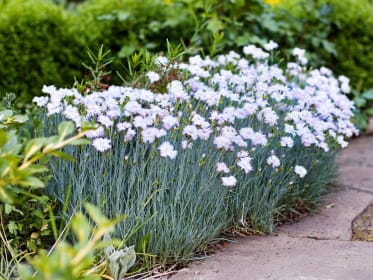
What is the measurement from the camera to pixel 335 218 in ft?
11.2

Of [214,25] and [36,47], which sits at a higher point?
[214,25]

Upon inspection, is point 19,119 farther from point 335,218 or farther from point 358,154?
point 358,154

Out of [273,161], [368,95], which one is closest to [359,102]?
[368,95]

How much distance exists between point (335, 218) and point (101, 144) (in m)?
1.40

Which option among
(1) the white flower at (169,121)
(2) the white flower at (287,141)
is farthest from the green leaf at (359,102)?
(1) the white flower at (169,121)

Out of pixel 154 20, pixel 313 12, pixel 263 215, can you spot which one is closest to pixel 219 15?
pixel 154 20

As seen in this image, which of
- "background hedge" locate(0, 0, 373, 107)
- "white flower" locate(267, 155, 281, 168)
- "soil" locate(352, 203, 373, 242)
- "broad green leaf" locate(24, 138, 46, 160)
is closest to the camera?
"broad green leaf" locate(24, 138, 46, 160)

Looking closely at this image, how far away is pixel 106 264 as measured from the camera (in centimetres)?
252

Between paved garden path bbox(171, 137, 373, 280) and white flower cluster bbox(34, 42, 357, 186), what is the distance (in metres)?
0.34

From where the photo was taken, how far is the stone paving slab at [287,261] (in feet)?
8.55

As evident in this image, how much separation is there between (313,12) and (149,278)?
3.08 metres

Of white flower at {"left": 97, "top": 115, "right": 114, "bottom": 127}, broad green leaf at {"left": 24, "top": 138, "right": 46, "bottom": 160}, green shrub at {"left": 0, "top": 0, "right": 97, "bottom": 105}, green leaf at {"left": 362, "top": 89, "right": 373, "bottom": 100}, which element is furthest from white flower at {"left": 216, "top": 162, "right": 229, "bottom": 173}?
green leaf at {"left": 362, "top": 89, "right": 373, "bottom": 100}

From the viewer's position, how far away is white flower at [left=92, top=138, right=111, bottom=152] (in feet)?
8.75

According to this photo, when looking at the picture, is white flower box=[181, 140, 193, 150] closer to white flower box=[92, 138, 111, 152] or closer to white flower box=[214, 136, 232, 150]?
white flower box=[214, 136, 232, 150]
